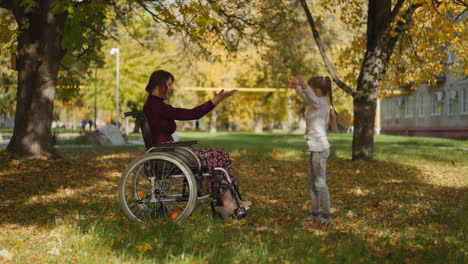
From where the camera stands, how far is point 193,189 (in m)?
5.12

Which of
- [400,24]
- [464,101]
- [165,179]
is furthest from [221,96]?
[464,101]

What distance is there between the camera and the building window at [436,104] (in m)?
41.0

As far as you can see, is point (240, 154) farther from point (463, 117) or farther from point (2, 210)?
point (463, 117)

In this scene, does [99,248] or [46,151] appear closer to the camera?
[99,248]

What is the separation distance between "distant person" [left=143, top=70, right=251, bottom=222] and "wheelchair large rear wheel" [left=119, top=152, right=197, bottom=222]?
280 mm

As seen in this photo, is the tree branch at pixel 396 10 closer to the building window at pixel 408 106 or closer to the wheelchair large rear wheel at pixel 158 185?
the wheelchair large rear wheel at pixel 158 185

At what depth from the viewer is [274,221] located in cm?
571

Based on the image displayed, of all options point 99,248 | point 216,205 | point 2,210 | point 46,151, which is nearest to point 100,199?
point 2,210

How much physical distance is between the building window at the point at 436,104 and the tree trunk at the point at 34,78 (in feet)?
110

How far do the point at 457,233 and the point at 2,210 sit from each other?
189 inches

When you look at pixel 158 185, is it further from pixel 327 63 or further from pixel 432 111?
pixel 432 111

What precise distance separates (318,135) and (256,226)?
1.09 metres

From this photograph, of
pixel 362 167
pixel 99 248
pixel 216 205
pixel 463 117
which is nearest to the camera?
pixel 99 248

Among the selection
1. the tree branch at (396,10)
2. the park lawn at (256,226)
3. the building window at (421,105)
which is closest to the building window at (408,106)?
the building window at (421,105)
